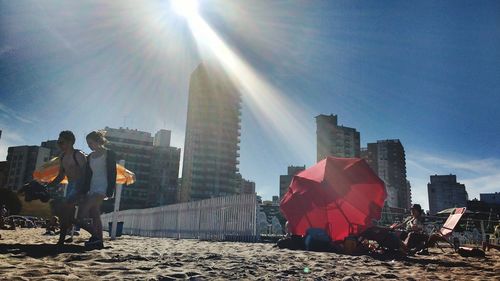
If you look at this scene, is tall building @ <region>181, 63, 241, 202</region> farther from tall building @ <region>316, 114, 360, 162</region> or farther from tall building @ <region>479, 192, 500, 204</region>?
tall building @ <region>479, 192, 500, 204</region>

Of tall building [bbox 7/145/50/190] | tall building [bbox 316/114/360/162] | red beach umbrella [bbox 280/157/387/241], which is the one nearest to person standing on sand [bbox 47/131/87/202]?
red beach umbrella [bbox 280/157/387/241]

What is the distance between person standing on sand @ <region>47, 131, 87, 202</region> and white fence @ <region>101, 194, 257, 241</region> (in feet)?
25.4

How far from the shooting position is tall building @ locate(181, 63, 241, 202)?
11081cm

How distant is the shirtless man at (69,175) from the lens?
5.52 m

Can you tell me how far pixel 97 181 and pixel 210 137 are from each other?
111 m

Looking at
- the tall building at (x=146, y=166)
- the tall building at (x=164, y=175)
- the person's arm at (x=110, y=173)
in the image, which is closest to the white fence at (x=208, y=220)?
the person's arm at (x=110, y=173)

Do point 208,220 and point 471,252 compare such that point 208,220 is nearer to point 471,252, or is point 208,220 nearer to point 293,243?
point 293,243

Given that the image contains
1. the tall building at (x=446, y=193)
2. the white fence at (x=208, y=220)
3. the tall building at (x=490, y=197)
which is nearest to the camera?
the white fence at (x=208, y=220)

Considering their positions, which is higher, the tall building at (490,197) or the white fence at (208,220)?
the tall building at (490,197)

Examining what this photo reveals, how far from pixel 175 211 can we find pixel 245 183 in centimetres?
16363

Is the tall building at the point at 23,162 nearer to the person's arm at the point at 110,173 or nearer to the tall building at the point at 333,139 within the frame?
the tall building at the point at 333,139

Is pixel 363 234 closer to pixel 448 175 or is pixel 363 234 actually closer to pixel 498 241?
pixel 498 241

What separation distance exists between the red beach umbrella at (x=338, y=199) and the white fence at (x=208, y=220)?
12.4ft

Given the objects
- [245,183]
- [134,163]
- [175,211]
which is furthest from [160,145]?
[175,211]
